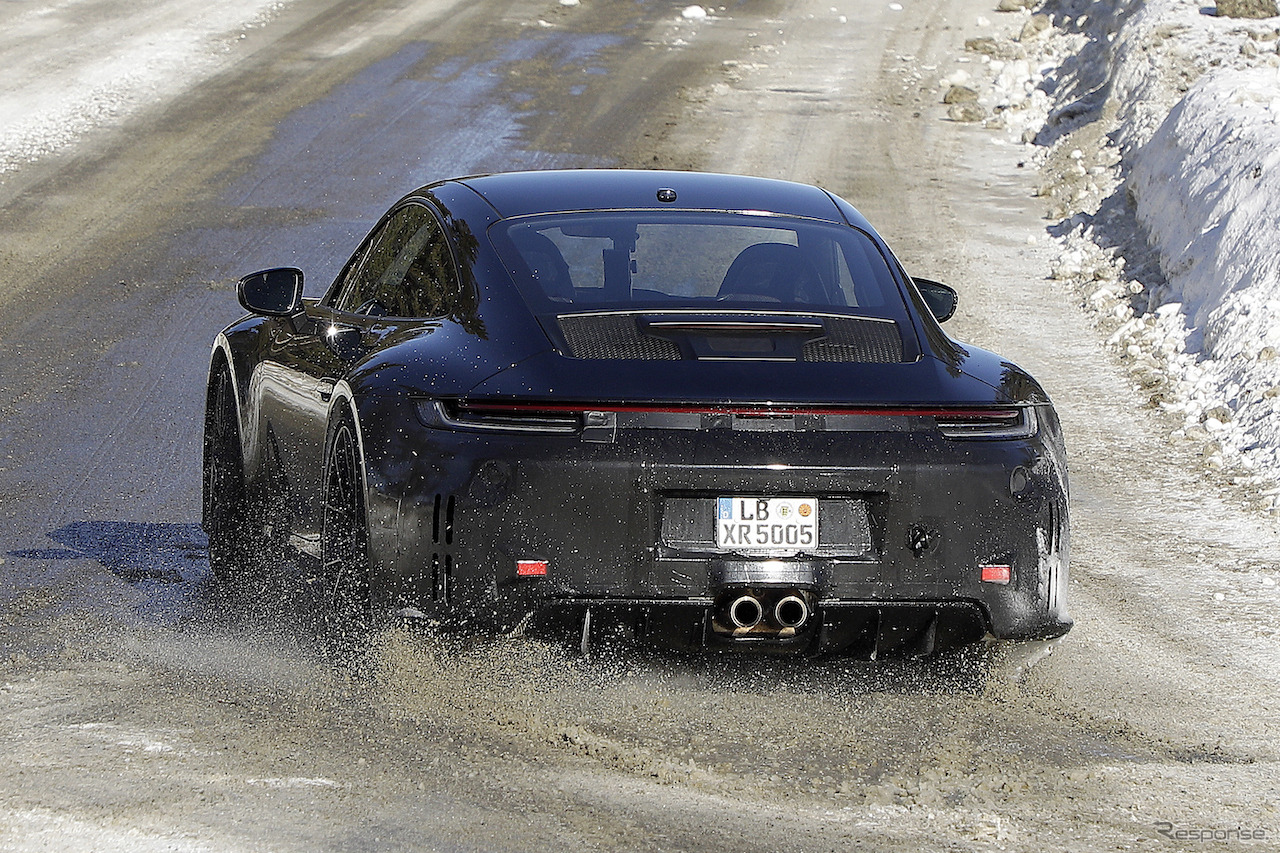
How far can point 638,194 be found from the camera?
5.85 meters

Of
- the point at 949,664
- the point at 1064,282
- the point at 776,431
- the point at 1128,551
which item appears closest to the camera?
the point at 776,431

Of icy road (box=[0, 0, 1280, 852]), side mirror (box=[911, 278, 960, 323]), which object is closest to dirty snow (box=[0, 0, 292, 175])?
icy road (box=[0, 0, 1280, 852])

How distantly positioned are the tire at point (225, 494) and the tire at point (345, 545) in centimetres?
116

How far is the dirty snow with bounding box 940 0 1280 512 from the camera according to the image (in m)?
9.64

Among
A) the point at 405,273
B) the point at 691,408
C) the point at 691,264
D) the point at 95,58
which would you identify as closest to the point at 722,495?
the point at 691,408

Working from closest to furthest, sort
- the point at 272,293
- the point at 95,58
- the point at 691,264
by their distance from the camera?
the point at 691,264 → the point at 272,293 → the point at 95,58

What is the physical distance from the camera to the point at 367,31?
24.1 m

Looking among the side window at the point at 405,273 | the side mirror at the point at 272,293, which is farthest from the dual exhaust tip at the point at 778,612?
the side mirror at the point at 272,293

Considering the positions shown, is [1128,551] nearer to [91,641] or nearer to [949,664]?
[949,664]

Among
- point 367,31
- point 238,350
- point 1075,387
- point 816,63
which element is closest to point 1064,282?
point 1075,387

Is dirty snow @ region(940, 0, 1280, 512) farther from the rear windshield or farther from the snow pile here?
the rear windshield

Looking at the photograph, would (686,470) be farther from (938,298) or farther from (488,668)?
(938,298)

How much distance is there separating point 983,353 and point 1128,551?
2.29 m

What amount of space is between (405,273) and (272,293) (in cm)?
49
